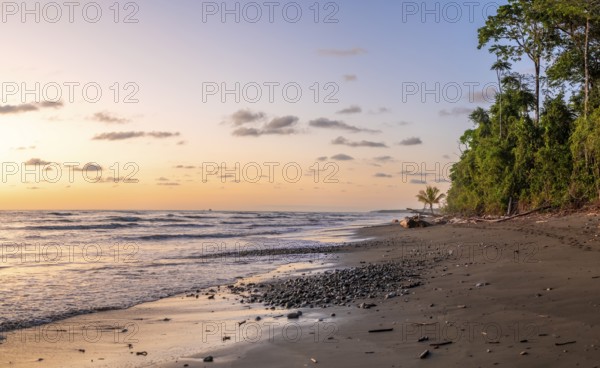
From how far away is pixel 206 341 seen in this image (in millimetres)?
8305

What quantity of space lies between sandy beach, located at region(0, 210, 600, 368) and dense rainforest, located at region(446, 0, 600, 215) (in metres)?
14.4

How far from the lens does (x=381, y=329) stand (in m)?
8.05

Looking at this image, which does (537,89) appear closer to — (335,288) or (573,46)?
(573,46)

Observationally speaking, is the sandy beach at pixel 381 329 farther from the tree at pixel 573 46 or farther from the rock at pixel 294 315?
the tree at pixel 573 46

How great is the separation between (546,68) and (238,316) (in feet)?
94.7

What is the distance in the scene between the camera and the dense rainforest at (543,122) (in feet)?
84.9

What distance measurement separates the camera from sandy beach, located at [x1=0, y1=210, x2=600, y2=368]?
6.62m

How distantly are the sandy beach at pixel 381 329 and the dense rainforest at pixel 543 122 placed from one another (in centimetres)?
1444

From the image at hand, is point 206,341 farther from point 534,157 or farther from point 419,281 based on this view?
point 534,157

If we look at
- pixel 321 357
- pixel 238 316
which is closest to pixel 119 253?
pixel 238 316

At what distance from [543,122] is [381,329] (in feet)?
86.7

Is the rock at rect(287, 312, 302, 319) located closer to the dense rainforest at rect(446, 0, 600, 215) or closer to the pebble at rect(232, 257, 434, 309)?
the pebble at rect(232, 257, 434, 309)

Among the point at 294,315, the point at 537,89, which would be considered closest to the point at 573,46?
the point at 537,89

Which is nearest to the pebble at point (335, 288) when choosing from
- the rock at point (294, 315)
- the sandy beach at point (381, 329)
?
the sandy beach at point (381, 329)
